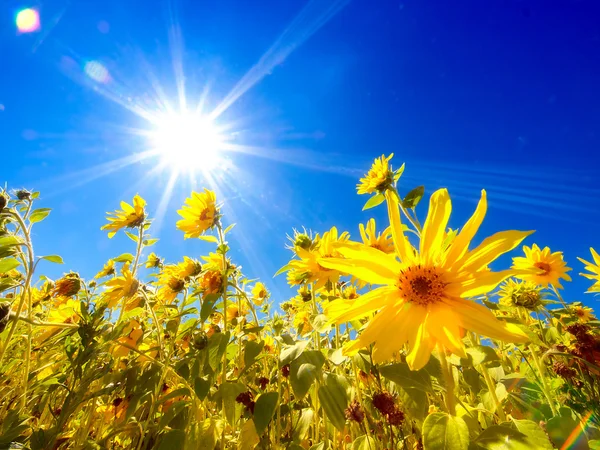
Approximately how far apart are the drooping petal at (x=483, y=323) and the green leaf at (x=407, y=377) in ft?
0.56

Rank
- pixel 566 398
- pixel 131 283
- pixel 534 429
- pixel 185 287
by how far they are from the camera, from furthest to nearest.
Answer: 1. pixel 185 287
2. pixel 566 398
3. pixel 131 283
4. pixel 534 429

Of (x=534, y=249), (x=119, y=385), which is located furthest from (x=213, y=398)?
(x=534, y=249)

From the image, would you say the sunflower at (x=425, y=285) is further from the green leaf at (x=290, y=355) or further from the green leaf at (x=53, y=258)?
the green leaf at (x=53, y=258)

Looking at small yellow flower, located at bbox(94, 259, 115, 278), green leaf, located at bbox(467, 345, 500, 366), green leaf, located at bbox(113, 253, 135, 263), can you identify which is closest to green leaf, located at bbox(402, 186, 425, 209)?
green leaf, located at bbox(467, 345, 500, 366)

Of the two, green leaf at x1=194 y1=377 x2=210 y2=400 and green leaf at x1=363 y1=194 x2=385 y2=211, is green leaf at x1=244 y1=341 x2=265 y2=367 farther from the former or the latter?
green leaf at x1=363 y1=194 x2=385 y2=211

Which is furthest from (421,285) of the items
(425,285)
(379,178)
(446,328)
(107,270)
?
(107,270)

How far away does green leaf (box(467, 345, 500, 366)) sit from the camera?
2.64 feet

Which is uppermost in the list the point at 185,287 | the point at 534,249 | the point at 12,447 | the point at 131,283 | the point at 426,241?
the point at 534,249

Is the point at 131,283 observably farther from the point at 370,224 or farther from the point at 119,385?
the point at 370,224

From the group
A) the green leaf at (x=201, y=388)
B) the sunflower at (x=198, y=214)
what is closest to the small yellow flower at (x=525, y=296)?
the green leaf at (x=201, y=388)

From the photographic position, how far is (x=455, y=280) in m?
0.92

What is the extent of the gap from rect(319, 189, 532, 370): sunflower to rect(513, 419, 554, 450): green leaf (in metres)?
0.18

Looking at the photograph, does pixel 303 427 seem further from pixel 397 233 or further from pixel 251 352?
pixel 397 233

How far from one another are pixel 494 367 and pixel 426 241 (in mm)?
503
